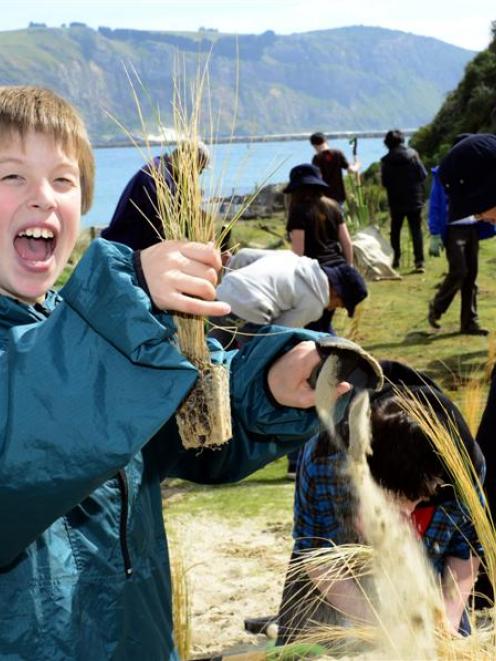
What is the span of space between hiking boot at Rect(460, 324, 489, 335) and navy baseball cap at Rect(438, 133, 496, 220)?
537 centimetres

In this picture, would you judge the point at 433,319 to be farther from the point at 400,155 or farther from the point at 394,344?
the point at 400,155

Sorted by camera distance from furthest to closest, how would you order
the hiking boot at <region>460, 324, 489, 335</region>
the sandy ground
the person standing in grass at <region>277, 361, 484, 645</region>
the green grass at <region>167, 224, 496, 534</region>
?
the hiking boot at <region>460, 324, 489, 335</region> → the green grass at <region>167, 224, 496, 534</region> → the sandy ground → the person standing in grass at <region>277, 361, 484, 645</region>

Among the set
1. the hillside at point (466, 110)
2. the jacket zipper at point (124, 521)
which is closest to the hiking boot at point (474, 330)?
the jacket zipper at point (124, 521)

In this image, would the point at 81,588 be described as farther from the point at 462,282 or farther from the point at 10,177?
the point at 462,282

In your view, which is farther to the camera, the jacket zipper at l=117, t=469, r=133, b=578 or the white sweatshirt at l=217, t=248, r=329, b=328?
the white sweatshirt at l=217, t=248, r=329, b=328

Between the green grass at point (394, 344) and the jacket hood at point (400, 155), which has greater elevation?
the jacket hood at point (400, 155)

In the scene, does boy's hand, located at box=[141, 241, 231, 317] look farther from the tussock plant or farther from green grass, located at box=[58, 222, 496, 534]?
green grass, located at box=[58, 222, 496, 534]

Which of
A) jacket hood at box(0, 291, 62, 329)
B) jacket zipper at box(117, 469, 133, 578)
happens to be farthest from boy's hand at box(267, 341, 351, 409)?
jacket hood at box(0, 291, 62, 329)

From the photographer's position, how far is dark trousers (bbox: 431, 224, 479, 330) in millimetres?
8109

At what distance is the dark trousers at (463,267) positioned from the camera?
8.11 metres

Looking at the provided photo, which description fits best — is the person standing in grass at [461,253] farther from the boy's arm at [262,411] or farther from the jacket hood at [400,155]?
the boy's arm at [262,411]

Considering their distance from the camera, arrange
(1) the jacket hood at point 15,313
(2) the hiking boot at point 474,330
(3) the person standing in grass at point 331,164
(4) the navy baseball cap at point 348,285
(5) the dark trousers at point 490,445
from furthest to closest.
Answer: (3) the person standing in grass at point 331,164
(2) the hiking boot at point 474,330
(4) the navy baseball cap at point 348,285
(5) the dark trousers at point 490,445
(1) the jacket hood at point 15,313

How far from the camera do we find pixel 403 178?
11086 millimetres

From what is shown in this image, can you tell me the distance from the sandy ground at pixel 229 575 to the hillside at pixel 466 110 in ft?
47.6
